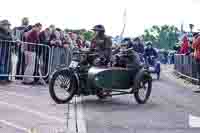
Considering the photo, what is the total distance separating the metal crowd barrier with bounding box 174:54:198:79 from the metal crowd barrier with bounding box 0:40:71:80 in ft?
17.2

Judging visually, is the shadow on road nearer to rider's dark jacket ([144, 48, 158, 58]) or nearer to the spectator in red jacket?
rider's dark jacket ([144, 48, 158, 58])

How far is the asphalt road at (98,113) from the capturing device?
9.37 metres

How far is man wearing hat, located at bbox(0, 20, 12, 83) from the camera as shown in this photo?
1522cm

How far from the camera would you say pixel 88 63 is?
12.9m

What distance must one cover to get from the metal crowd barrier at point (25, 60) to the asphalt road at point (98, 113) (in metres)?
0.69

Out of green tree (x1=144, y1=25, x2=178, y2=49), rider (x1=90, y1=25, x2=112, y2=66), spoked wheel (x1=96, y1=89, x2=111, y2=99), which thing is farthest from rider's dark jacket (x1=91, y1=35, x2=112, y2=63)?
green tree (x1=144, y1=25, x2=178, y2=49)

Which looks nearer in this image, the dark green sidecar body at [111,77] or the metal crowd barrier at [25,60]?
the dark green sidecar body at [111,77]

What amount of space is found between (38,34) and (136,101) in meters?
4.56

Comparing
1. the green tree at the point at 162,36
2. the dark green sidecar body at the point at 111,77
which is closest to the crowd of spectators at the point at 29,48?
the dark green sidecar body at the point at 111,77

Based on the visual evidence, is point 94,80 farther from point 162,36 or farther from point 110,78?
point 162,36

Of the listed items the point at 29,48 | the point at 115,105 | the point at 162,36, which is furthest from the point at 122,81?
the point at 162,36

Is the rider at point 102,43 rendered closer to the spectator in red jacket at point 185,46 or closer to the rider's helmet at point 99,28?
the rider's helmet at point 99,28

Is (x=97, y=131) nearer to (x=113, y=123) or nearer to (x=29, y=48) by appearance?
(x=113, y=123)

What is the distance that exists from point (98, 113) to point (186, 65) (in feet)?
36.2
